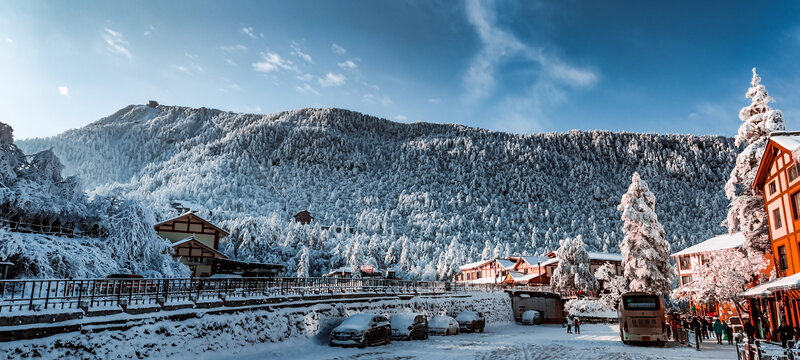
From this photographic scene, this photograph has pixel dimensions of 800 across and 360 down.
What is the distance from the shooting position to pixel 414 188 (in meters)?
150

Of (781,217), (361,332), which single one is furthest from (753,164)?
(361,332)

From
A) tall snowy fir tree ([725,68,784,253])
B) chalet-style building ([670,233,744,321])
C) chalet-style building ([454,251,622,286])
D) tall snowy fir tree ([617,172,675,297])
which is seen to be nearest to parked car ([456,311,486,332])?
tall snowy fir tree ([617,172,675,297])

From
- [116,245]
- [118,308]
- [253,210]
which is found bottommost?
[118,308]

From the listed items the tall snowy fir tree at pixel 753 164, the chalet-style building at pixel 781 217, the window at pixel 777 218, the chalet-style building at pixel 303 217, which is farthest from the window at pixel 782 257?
the chalet-style building at pixel 303 217

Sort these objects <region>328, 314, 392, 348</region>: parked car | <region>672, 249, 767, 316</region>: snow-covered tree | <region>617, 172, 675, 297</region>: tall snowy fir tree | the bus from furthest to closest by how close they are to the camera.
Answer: <region>617, 172, 675, 297</region>: tall snowy fir tree
<region>672, 249, 767, 316</region>: snow-covered tree
the bus
<region>328, 314, 392, 348</region>: parked car

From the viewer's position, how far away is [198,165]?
155750 millimetres

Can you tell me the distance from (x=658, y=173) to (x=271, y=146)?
475 feet

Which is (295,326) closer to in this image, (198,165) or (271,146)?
(198,165)

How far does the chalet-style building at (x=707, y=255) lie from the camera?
1706 inches

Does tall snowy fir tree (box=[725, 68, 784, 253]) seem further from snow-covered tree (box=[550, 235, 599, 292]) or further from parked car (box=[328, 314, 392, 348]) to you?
snow-covered tree (box=[550, 235, 599, 292])

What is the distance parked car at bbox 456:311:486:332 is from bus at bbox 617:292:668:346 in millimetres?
12055

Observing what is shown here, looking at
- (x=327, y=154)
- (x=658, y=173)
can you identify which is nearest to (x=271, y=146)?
(x=327, y=154)

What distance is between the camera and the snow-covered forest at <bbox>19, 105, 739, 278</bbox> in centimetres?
9606

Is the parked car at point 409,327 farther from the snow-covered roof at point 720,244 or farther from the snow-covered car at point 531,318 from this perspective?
the snow-covered roof at point 720,244
